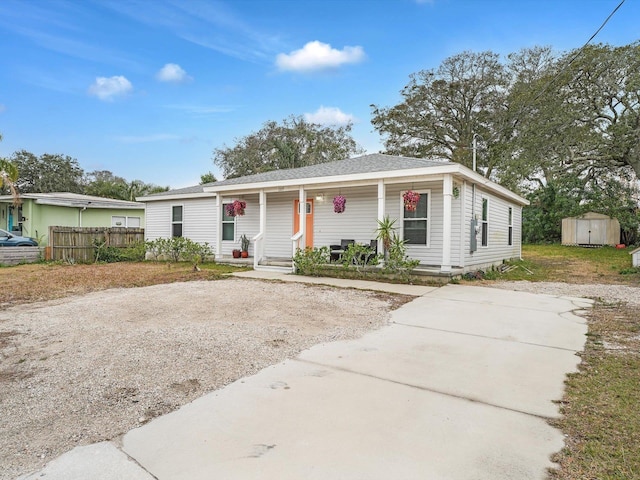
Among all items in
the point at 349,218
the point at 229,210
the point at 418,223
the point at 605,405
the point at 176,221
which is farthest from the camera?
the point at 176,221

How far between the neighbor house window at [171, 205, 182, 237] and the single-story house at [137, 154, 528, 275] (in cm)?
4

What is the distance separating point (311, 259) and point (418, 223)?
314cm

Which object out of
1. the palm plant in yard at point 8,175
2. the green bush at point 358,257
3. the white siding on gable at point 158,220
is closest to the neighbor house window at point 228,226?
the white siding on gable at point 158,220

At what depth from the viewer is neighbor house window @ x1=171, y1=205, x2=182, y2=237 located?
48.6 feet

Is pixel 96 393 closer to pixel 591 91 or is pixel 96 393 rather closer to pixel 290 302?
pixel 290 302

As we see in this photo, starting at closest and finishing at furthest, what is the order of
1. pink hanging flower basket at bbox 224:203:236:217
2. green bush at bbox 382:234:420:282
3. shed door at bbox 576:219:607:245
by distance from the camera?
green bush at bbox 382:234:420:282
pink hanging flower basket at bbox 224:203:236:217
shed door at bbox 576:219:607:245

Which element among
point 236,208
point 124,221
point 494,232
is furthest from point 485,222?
point 124,221

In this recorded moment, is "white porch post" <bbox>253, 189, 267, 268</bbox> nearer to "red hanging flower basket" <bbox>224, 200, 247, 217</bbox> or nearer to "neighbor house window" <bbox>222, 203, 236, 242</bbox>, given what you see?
"red hanging flower basket" <bbox>224, 200, 247, 217</bbox>

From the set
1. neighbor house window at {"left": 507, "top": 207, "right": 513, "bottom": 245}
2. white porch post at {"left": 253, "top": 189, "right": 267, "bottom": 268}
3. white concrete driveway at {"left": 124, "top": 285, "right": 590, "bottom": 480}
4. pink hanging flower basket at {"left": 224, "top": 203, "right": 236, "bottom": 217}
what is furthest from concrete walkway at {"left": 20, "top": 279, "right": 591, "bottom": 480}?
neighbor house window at {"left": 507, "top": 207, "right": 513, "bottom": 245}

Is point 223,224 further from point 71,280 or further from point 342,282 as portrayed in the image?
point 342,282

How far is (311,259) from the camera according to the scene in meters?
10.0

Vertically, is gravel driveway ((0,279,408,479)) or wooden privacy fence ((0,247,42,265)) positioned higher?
wooden privacy fence ((0,247,42,265))

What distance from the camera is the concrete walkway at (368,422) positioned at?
1.95 metres

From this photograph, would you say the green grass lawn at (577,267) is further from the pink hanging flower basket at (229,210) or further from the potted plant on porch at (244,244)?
the pink hanging flower basket at (229,210)
